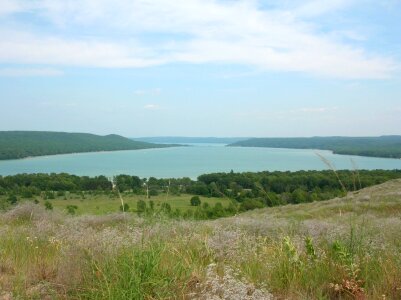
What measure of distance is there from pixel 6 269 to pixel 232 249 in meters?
2.40

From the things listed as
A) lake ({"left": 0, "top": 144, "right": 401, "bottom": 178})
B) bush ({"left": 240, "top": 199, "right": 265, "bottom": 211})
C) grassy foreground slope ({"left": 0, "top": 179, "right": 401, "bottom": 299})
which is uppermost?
grassy foreground slope ({"left": 0, "top": 179, "right": 401, "bottom": 299})

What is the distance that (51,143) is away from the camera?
151500 mm

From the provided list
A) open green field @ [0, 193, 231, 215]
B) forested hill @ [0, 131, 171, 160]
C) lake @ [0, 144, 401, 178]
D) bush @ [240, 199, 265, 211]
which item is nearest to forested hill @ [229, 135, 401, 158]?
lake @ [0, 144, 401, 178]

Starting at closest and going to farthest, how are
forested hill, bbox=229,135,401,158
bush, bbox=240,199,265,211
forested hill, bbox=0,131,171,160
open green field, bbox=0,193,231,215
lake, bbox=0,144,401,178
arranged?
bush, bbox=240,199,265,211
open green field, bbox=0,193,231,215
lake, bbox=0,144,401,178
forested hill, bbox=229,135,401,158
forested hill, bbox=0,131,171,160

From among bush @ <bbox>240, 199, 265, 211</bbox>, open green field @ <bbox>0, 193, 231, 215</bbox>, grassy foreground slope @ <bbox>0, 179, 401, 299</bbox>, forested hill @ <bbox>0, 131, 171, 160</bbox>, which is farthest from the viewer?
forested hill @ <bbox>0, 131, 171, 160</bbox>

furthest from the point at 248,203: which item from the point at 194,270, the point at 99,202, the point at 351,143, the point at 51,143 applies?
the point at 51,143

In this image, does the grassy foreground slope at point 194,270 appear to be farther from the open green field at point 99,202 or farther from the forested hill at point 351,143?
the forested hill at point 351,143

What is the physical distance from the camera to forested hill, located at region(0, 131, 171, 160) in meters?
127

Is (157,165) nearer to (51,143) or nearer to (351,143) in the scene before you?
(351,143)

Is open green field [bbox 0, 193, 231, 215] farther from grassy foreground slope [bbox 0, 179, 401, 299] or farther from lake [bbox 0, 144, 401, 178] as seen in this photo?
lake [bbox 0, 144, 401, 178]

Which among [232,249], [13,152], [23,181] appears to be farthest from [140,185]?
[13,152]

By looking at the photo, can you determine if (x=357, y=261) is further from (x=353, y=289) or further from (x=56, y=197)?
(x=56, y=197)

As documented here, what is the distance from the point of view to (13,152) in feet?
395

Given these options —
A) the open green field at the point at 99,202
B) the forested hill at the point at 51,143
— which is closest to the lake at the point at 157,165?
the open green field at the point at 99,202
